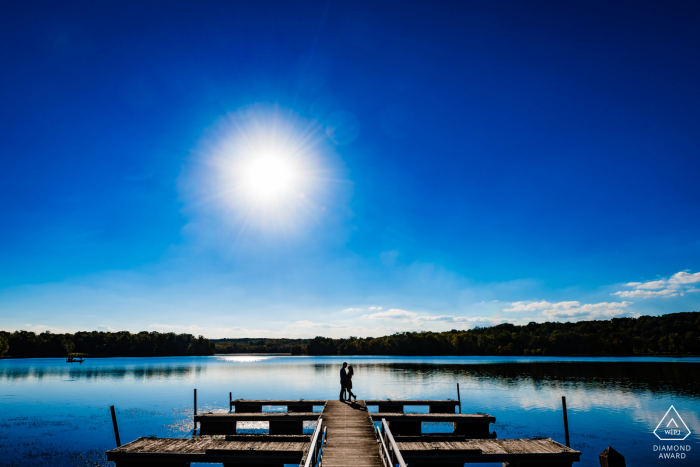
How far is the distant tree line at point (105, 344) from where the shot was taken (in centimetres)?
15925

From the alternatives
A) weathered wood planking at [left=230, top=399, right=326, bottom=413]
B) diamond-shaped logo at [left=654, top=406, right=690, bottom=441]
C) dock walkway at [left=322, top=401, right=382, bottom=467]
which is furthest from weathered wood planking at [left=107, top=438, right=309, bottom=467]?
diamond-shaped logo at [left=654, top=406, right=690, bottom=441]

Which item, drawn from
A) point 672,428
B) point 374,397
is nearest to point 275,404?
point 374,397

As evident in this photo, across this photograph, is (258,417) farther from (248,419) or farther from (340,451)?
(340,451)

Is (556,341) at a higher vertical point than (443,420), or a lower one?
lower

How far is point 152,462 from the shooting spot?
15102 millimetres

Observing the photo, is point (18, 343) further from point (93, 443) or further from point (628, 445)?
point (628, 445)

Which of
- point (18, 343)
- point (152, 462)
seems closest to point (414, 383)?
point (152, 462)

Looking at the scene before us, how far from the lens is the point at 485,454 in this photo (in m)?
14.6

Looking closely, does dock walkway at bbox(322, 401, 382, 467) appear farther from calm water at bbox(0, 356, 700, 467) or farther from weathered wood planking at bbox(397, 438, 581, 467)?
calm water at bbox(0, 356, 700, 467)

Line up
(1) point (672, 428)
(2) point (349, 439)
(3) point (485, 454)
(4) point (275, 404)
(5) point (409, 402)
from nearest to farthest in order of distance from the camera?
(3) point (485, 454)
(2) point (349, 439)
(5) point (409, 402)
(4) point (275, 404)
(1) point (672, 428)

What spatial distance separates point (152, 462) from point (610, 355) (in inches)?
5790

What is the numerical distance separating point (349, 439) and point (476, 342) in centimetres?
15605

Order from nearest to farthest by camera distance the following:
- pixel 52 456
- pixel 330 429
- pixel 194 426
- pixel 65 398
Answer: pixel 330 429
pixel 52 456
pixel 194 426
pixel 65 398

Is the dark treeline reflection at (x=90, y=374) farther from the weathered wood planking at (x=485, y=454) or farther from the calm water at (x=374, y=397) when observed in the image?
the weathered wood planking at (x=485, y=454)
